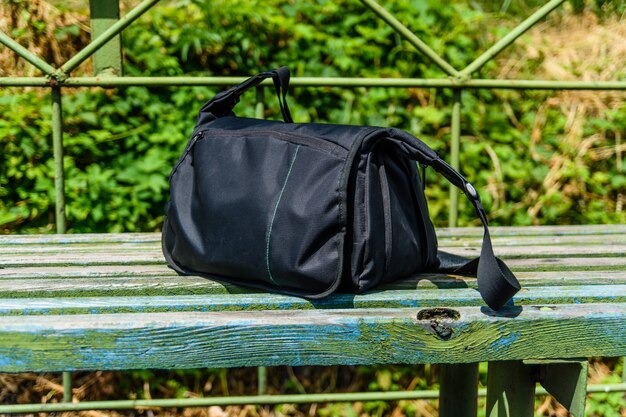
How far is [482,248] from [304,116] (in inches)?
74.3

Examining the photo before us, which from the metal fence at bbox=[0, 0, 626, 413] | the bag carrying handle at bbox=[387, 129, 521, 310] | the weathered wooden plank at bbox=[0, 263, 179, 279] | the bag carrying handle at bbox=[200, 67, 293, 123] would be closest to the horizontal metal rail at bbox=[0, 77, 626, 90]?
the metal fence at bbox=[0, 0, 626, 413]

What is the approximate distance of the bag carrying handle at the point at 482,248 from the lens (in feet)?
4.45

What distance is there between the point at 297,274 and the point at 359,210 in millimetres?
175

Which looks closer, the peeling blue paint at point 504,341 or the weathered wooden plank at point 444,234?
the peeling blue paint at point 504,341

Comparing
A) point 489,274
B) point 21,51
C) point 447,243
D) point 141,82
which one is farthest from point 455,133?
point 21,51

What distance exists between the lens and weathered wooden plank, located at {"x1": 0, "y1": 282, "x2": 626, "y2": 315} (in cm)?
Result: 140

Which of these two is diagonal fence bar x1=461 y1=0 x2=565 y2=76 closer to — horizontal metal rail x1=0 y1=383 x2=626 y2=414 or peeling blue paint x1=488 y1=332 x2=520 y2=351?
horizontal metal rail x1=0 y1=383 x2=626 y2=414

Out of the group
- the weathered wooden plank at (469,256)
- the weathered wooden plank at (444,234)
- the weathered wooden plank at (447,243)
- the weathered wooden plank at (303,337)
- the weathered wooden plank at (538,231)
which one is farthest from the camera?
the weathered wooden plank at (538,231)

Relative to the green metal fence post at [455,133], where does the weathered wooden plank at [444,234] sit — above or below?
below

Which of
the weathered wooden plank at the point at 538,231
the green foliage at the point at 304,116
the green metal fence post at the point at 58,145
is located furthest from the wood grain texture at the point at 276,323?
the green foliage at the point at 304,116

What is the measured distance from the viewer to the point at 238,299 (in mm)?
1451

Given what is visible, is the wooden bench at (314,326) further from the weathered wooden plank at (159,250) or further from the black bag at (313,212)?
the weathered wooden plank at (159,250)

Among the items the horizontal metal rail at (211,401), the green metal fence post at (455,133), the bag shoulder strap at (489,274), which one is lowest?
the horizontal metal rail at (211,401)

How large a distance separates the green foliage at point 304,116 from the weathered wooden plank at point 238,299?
1.44 metres
